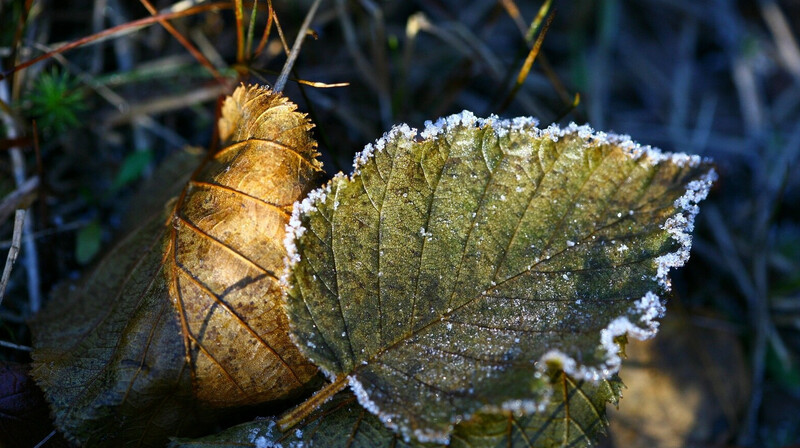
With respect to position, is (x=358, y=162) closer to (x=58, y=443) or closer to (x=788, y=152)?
(x=58, y=443)

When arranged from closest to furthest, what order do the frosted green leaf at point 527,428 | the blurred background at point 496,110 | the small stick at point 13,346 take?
the frosted green leaf at point 527,428 → the small stick at point 13,346 → the blurred background at point 496,110

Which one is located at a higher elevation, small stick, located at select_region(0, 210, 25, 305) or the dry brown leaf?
small stick, located at select_region(0, 210, 25, 305)

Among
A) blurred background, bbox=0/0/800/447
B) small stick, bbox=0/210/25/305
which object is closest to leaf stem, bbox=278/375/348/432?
blurred background, bbox=0/0/800/447

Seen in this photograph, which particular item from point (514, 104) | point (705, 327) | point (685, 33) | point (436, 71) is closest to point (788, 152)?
point (685, 33)

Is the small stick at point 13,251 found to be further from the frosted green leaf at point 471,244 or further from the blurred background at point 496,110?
the frosted green leaf at point 471,244

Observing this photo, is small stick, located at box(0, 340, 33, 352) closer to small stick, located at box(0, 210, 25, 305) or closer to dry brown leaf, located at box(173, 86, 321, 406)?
small stick, located at box(0, 210, 25, 305)

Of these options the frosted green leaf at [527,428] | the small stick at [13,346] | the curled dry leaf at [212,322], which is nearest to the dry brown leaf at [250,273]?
the curled dry leaf at [212,322]
